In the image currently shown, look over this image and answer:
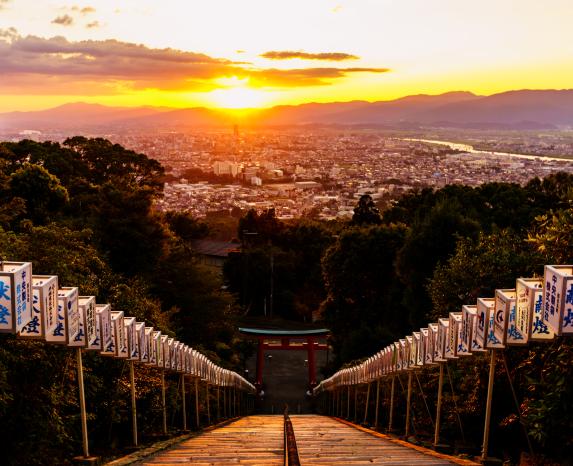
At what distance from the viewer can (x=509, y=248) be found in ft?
47.0

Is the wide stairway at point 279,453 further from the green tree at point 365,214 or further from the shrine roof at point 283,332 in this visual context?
the green tree at point 365,214

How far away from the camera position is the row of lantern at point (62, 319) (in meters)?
5.67

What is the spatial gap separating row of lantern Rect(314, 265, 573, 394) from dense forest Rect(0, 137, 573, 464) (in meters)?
0.48

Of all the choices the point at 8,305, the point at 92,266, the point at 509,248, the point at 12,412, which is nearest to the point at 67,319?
the point at 8,305

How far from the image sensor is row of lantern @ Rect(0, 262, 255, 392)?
5668 millimetres

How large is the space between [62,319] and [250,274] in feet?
114

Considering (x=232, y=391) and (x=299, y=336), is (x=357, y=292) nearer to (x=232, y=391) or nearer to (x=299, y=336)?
(x=299, y=336)

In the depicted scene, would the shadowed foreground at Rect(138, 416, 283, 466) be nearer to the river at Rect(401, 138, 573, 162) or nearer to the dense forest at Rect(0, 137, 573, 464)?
the dense forest at Rect(0, 137, 573, 464)

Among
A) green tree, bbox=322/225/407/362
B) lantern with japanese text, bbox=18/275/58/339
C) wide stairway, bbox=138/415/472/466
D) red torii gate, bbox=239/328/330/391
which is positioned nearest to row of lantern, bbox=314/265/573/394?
wide stairway, bbox=138/415/472/466

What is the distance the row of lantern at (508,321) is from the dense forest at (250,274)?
48cm

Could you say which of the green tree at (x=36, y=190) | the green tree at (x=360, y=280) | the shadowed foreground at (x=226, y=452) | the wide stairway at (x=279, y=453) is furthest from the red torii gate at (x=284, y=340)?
the wide stairway at (x=279, y=453)

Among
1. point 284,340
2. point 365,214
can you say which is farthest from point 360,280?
point 365,214

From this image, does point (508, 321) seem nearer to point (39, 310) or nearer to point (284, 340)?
point (39, 310)

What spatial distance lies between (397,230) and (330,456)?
2400cm
